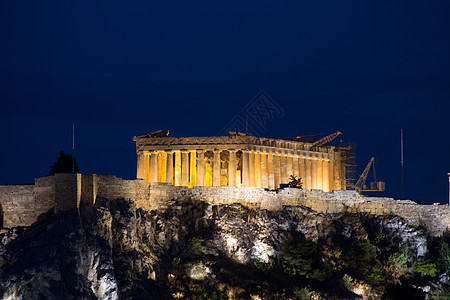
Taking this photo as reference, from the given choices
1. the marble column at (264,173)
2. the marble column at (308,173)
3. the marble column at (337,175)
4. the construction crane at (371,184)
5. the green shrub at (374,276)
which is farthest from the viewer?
the construction crane at (371,184)

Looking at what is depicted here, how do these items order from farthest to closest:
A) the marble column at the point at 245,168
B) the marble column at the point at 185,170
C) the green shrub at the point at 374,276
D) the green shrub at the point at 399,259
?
the marble column at the point at 185,170 < the marble column at the point at 245,168 < the green shrub at the point at 399,259 < the green shrub at the point at 374,276

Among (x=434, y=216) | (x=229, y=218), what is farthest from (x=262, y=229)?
(x=434, y=216)

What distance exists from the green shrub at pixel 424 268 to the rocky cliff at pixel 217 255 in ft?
0.36

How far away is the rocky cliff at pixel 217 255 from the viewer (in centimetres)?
6012

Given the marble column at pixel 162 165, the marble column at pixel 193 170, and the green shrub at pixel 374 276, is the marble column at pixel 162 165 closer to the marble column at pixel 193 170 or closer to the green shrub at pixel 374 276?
the marble column at pixel 193 170

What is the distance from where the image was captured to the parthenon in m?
88.3

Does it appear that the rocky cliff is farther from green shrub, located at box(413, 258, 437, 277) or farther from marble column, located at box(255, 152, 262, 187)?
marble column, located at box(255, 152, 262, 187)

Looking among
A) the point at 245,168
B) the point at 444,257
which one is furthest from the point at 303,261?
the point at 245,168

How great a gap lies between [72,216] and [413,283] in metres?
37.1

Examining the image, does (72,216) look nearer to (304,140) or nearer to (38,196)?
(38,196)

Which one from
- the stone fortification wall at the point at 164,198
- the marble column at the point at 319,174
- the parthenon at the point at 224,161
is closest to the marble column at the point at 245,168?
the parthenon at the point at 224,161

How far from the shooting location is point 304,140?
330 ft

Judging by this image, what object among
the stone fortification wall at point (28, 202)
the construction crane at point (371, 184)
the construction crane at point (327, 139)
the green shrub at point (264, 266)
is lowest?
the green shrub at point (264, 266)

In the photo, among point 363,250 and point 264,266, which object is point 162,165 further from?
point 363,250
